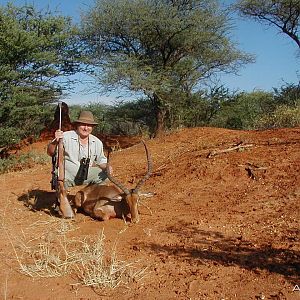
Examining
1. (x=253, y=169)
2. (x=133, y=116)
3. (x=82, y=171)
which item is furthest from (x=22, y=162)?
(x=133, y=116)

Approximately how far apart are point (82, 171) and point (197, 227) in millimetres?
2156

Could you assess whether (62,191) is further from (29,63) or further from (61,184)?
(29,63)

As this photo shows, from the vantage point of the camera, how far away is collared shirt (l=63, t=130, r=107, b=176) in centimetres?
673

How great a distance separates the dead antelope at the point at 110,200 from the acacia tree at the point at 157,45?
9.05m

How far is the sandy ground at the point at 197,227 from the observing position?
4.06 m

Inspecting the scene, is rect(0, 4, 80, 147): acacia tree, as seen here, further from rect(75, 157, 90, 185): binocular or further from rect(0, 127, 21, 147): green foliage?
rect(75, 157, 90, 185): binocular

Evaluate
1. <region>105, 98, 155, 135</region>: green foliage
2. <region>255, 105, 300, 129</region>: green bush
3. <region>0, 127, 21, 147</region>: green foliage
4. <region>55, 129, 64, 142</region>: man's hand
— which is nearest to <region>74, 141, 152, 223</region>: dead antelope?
→ <region>55, 129, 64, 142</region>: man's hand

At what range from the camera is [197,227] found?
5.43 metres

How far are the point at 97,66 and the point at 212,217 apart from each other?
11753 mm

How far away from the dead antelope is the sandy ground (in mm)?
146

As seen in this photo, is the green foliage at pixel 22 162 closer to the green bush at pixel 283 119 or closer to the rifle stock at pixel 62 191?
the rifle stock at pixel 62 191

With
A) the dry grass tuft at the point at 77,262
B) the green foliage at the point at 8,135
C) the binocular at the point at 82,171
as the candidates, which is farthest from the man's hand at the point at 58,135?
the green foliage at the point at 8,135

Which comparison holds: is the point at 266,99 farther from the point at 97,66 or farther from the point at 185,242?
the point at 185,242

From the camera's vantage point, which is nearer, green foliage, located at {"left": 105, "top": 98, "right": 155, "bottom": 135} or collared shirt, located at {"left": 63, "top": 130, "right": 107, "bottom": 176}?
collared shirt, located at {"left": 63, "top": 130, "right": 107, "bottom": 176}
